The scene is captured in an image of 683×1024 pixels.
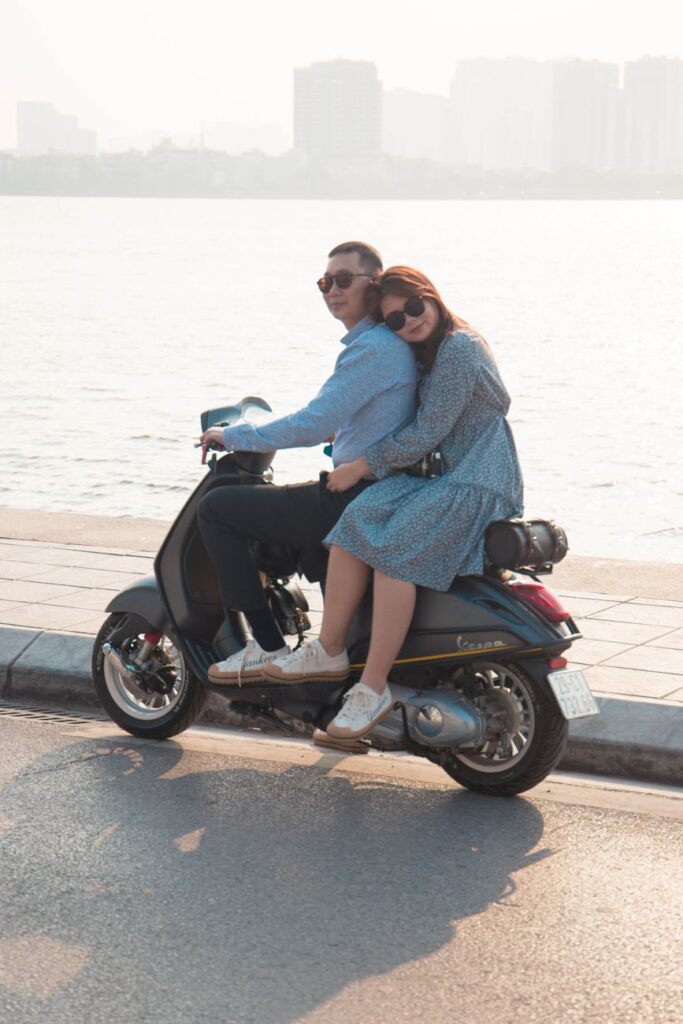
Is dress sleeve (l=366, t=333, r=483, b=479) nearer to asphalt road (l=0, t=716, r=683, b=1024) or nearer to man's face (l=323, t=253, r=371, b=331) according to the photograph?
man's face (l=323, t=253, r=371, b=331)

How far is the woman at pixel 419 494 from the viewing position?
4.98 meters

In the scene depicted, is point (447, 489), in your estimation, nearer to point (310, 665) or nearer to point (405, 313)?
point (405, 313)

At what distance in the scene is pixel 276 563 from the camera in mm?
5465

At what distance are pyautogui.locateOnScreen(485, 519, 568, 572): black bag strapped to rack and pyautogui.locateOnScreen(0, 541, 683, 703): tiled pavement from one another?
1.00 m

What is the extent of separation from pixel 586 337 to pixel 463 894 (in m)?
45.0

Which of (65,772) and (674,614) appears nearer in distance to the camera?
(65,772)

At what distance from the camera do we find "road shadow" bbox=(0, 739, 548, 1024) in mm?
3770

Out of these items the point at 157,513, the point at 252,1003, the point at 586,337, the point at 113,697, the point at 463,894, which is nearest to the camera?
the point at 252,1003

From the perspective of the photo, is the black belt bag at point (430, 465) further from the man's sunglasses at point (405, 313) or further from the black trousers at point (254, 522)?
the man's sunglasses at point (405, 313)

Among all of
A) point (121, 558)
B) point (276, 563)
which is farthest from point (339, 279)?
point (121, 558)

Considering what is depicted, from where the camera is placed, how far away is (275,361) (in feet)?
127

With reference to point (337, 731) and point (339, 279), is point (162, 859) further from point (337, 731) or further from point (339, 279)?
point (339, 279)

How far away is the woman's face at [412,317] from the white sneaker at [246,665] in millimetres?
1046

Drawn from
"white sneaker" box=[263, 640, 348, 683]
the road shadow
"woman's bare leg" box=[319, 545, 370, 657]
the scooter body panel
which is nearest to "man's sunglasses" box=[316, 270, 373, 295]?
"woman's bare leg" box=[319, 545, 370, 657]
